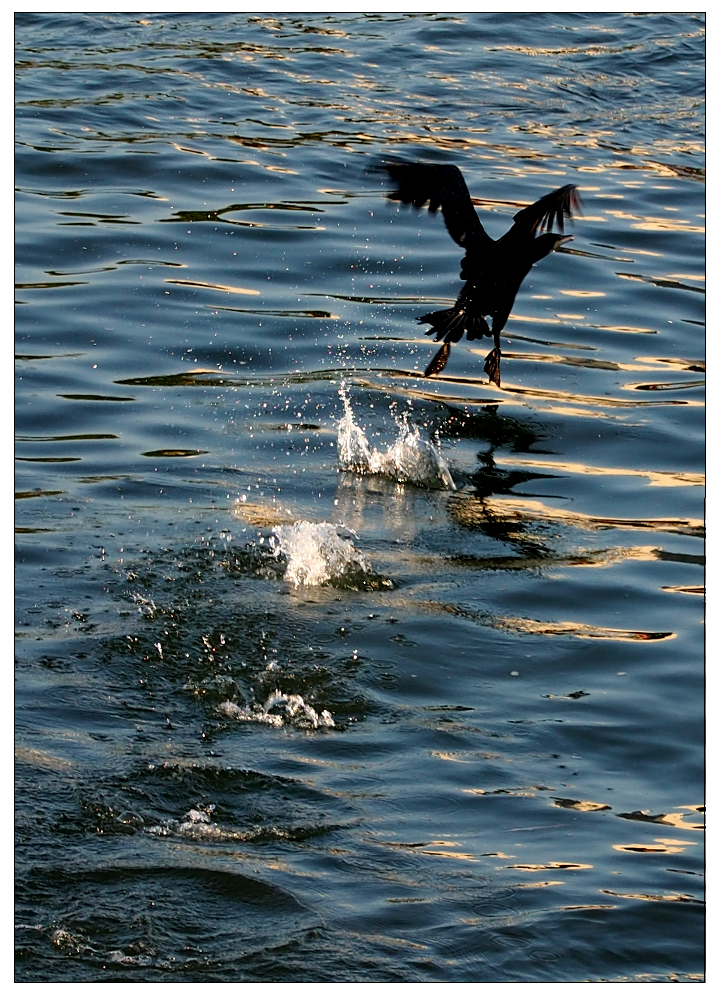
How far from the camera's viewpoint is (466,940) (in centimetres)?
Answer: 421

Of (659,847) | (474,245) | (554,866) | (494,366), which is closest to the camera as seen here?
(554,866)

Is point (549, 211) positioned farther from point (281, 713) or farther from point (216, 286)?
point (216, 286)

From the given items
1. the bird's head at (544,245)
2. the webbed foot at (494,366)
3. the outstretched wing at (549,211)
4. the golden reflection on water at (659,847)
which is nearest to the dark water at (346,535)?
the golden reflection on water at (659,847)

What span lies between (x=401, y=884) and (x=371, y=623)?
174 centimetres

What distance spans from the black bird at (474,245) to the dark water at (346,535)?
0.68 meters

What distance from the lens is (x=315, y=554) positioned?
6.45 metres

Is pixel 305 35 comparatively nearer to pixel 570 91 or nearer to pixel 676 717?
pixel 570 91

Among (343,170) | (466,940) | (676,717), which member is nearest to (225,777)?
(466,940)

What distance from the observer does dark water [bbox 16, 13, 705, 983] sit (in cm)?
438

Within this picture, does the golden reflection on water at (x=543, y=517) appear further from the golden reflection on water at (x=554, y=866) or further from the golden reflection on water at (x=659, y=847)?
the golden reflection on water at (x=554, y=866)

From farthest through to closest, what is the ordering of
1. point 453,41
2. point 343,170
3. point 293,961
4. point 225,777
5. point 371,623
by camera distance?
point 453,41 → point 343,170 → point 371,623 → point 225,777 → point 293,961

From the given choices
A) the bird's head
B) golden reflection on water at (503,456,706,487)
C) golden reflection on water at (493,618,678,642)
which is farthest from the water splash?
the bird's head

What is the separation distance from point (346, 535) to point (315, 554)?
0.44m

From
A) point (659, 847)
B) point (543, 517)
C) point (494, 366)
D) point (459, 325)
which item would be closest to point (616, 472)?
point (543, 517)
